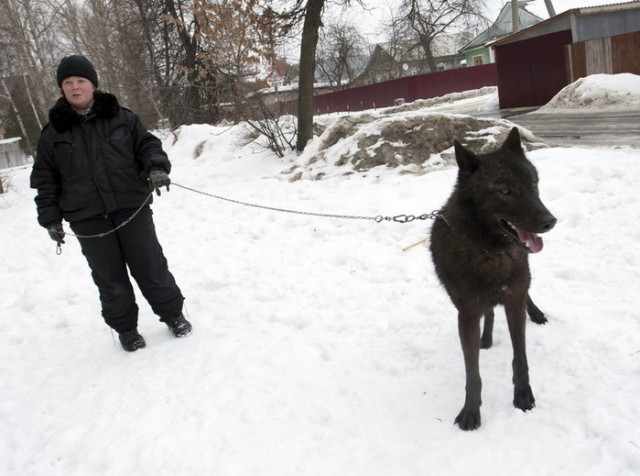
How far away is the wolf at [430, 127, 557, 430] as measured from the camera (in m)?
2.25

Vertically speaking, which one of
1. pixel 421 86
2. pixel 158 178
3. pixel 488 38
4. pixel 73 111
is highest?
pixel 488 38

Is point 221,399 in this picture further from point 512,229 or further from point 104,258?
point 512,229

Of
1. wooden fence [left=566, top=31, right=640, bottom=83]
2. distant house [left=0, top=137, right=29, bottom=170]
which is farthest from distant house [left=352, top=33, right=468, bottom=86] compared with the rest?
wooden fence [left=566, top=31, right=640, bottom=83]

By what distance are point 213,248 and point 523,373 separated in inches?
174

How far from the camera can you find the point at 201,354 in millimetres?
3445

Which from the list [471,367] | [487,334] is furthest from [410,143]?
[471,367]

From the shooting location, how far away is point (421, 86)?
93.9 feet

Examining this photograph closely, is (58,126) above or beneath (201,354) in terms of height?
above

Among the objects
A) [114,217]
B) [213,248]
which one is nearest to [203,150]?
[213,248]

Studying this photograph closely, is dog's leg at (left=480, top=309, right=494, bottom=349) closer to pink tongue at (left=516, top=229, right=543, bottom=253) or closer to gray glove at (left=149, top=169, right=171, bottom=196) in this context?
pink tongue at (left=516, top=229, right=543, bottom=253)

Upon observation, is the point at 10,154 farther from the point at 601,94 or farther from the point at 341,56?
the point at 601,94

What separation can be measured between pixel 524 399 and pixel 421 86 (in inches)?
1127

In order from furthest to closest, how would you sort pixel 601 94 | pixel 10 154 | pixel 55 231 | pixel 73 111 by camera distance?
1. pixel 10 154
2. pixel 601 94
3. pixel 55 231
4. pixel 73 111

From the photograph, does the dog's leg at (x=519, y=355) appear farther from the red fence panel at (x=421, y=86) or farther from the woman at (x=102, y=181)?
the red fence panel at (x=421, y=86)
